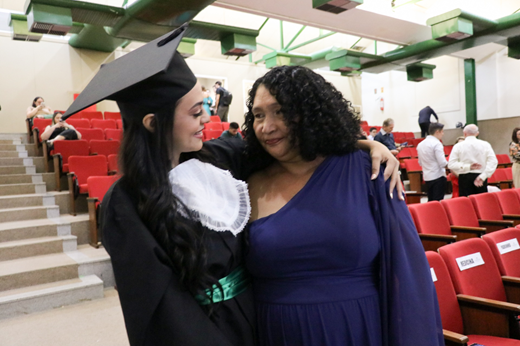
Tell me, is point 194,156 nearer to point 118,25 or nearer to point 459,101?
point 118,25

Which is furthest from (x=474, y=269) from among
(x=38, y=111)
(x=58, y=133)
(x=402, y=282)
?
(x=38, y=111)

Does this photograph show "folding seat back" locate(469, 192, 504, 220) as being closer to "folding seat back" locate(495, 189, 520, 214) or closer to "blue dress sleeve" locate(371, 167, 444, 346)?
"folding seat back" locate(495, 189, 520, 214)

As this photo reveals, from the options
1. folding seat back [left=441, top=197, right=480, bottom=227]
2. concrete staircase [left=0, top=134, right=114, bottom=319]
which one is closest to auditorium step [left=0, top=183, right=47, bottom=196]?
concrete staircase [left=0, top=134, right=114, bottom=319]

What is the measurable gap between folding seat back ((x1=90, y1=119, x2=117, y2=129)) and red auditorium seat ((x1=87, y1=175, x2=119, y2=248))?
375 cm

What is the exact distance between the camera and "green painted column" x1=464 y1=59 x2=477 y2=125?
11.6 metres

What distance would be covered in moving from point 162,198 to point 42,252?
11.6 ft

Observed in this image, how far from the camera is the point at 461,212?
383 cm

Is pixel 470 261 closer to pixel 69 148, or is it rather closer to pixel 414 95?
pixel 69 148

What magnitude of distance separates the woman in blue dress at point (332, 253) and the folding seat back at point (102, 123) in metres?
7.34

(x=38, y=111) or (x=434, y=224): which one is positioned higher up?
(x=38, y=111)

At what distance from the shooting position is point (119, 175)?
3.52ft

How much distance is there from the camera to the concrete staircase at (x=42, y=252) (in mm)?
3285

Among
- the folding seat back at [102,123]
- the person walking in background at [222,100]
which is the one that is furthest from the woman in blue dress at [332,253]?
the person walking in background at [222,100]

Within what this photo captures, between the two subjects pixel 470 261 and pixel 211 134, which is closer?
pixel 470 261
